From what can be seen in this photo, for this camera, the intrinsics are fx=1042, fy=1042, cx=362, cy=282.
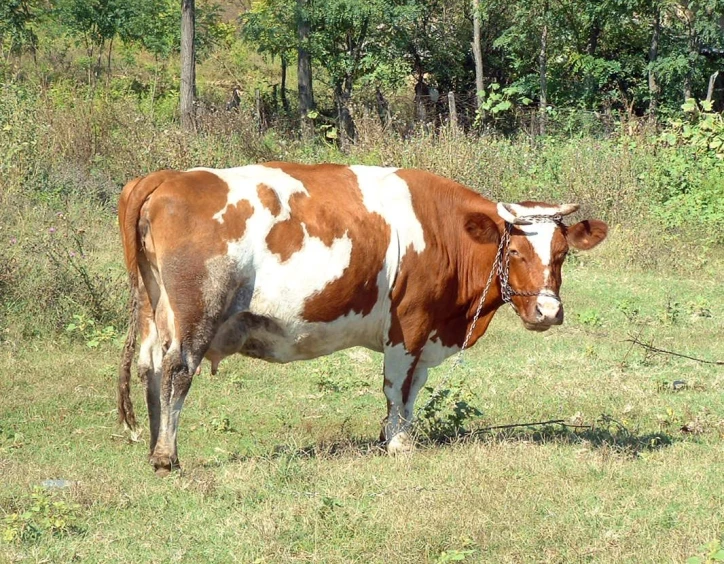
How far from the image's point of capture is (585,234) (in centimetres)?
750

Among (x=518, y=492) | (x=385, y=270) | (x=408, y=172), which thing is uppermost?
(x=408, y=172)

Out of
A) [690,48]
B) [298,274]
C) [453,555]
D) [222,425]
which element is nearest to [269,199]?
[298,274]

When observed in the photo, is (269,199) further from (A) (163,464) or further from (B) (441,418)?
(B) (441,418)

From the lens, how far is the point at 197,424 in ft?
25.8

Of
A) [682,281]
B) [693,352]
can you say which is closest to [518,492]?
[693,352]

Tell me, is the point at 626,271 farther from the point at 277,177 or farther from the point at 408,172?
the point at 277,177

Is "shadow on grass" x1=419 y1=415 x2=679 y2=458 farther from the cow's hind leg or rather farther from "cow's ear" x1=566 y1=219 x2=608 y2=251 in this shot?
the cow's hind leg

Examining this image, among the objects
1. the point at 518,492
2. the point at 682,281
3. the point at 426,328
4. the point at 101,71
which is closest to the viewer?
the point at 518,492

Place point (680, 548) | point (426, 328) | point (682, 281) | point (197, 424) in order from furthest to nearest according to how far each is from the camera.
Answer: point (682, 281), point (197, 424), point (426, 328), point (680, 548)

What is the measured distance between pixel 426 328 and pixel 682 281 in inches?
300

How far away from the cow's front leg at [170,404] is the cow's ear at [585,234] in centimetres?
287

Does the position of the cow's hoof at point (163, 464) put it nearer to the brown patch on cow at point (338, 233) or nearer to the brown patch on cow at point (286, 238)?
the brown patch on cow at point (338, 233)

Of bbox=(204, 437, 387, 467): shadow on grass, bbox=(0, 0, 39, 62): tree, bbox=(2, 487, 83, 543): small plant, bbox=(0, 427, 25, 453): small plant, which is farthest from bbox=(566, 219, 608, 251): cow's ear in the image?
bbox=(0, 0, 39, 62): tree

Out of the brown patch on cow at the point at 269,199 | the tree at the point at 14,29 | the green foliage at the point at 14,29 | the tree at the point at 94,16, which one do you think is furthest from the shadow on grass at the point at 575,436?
the tree at the point at 94,16
